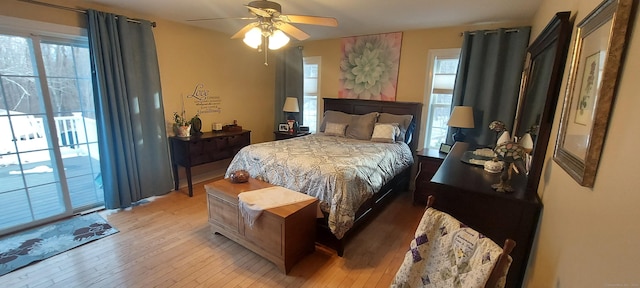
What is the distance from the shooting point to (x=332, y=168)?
234 centimetres

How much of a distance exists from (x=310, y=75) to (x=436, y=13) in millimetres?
2400

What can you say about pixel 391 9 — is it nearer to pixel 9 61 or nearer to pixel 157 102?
pixel 157 102

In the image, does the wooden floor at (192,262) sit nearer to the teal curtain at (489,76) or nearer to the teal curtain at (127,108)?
the teal curtain at (127,108)

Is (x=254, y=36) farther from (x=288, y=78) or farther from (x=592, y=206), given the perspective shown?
(x=288, y=78)

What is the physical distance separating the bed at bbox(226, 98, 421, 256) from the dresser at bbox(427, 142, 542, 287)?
845 mm

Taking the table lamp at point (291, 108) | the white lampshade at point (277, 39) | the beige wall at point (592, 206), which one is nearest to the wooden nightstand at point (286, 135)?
the table lamp at point (291, 108)

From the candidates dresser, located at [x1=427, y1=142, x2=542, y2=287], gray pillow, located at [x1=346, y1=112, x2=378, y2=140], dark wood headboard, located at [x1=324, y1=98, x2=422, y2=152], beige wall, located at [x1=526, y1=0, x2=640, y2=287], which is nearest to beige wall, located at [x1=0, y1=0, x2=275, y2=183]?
dark wood headboard, located at [x1=324, y1=98, x2=422, y2=152]

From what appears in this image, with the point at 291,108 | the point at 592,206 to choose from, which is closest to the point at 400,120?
the point at 291,108

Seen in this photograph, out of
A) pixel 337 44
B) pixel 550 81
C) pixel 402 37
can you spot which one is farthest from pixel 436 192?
pixel 337 44

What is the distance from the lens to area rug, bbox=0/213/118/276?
2.17 m

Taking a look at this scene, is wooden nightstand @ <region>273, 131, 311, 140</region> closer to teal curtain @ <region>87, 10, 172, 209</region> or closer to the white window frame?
teal curtain @ <region>87, 10, 172, 209</region>

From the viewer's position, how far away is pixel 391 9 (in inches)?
108

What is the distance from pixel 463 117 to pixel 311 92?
2.59 metres

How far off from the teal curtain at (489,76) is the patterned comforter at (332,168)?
100 cm
